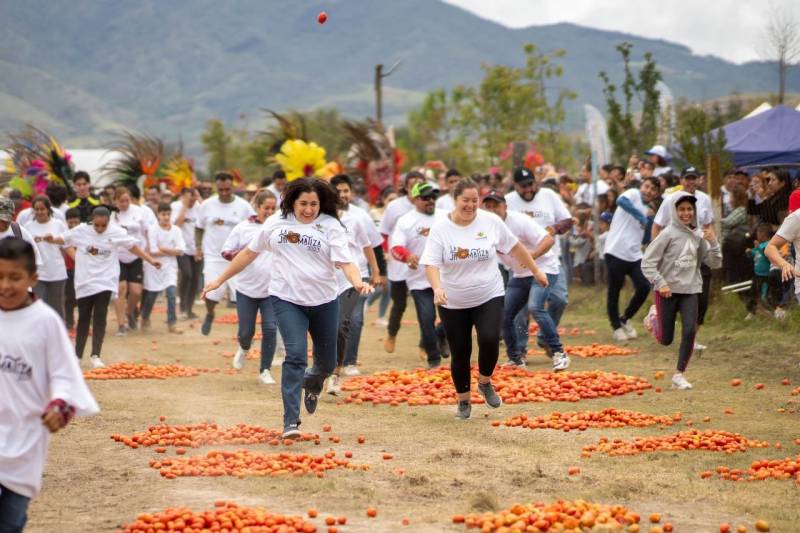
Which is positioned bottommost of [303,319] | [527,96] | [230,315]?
[230,315]

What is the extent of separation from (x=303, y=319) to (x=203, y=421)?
1588mm

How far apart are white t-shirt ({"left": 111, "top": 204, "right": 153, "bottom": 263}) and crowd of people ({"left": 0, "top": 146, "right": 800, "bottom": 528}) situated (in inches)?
1.4

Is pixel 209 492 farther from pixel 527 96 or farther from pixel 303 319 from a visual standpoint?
pixel 527 96

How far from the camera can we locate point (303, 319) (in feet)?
32.1

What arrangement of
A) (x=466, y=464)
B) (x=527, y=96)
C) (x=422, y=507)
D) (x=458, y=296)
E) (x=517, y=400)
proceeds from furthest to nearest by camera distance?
(x=527, y=96) → (x=517, y=400) → (x=458, y=296) → (x=466, y=464) → (x=422, y=507)

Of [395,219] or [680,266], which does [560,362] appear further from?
[395,219]

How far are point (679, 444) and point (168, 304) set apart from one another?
12520 mm

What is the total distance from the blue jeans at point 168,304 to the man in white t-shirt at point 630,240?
7483mm

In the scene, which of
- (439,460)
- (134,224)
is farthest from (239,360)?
(439,460)

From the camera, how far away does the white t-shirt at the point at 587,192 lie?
23.2m

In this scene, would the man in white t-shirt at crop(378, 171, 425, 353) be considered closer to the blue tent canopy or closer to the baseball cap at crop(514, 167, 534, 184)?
the baseball cap at crop(514, 167, 534, 184)

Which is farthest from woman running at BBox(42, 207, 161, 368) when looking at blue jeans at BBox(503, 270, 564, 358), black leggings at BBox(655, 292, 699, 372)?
black leggings at BBox(655, 292, 699, 372)

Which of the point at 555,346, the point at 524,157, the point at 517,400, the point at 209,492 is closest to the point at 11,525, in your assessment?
the point at 209,492

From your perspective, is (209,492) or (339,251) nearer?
(209,492)
